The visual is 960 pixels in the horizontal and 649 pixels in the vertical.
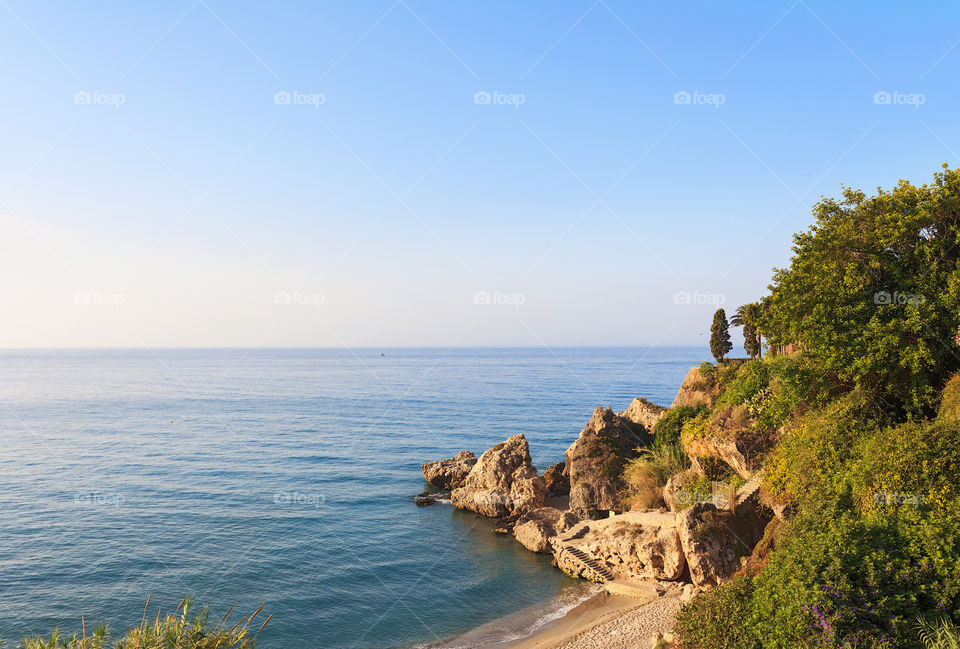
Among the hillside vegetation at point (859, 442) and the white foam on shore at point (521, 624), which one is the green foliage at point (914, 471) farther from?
the white foam on shore at point (521, 624)

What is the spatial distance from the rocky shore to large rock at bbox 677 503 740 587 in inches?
1.8

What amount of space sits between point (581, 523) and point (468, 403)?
7116cm

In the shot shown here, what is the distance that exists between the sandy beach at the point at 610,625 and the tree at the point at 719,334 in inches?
1042

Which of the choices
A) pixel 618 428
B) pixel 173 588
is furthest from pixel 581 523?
pixel 173 588

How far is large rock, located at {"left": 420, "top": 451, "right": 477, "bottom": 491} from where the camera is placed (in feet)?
164

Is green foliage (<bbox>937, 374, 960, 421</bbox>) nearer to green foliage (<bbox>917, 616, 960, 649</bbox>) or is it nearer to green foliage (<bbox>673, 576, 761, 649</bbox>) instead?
green foliage (<bbox>917, 616, 960, 649</bbox>)

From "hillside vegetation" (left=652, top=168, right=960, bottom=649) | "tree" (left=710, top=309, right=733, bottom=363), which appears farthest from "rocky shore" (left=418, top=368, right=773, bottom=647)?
"tree" (left=710, top=309, right=733, bottom=363)

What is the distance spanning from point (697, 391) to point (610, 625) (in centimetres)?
2111

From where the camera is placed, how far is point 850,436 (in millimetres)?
20391

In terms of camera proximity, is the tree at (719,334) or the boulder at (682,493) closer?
the boulder at (682,493)

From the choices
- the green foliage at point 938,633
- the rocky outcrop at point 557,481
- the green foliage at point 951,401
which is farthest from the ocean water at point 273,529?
the green foliage at point 951,401

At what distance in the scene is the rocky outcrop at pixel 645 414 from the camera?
43.9 metres

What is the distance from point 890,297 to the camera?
21328 millimetres

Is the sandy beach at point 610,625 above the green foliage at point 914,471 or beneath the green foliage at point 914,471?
beneath
